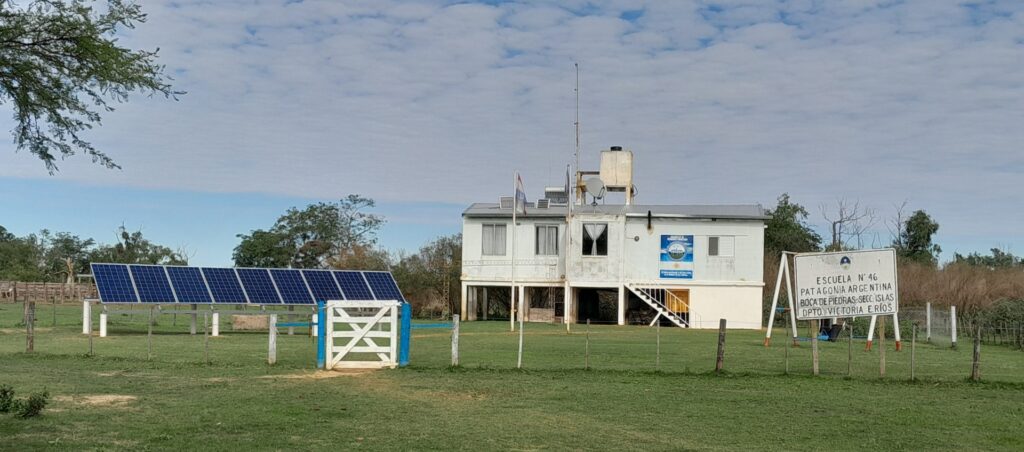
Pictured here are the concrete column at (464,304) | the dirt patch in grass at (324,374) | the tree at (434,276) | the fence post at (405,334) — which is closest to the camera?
the dirt patch in grass at (324,374)

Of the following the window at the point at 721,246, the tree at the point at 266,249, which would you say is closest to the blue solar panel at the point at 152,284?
the window at the point at 721,246

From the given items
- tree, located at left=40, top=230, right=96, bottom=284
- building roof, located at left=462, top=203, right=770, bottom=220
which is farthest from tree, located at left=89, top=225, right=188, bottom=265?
building roof, located at left=462, top=203, right=770, bottom=220

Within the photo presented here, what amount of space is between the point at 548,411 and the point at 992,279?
140ft

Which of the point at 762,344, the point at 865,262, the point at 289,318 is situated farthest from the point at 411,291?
the point at 865,262

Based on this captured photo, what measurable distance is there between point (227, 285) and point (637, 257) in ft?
66.5

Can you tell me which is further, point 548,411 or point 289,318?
point 289,318

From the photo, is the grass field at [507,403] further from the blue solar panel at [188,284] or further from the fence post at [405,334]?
the blue solar panel at [188,284]

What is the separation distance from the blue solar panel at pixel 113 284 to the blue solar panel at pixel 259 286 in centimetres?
411

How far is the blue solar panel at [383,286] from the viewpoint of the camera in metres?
38.3

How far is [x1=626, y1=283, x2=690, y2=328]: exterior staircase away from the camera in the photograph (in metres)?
45.0

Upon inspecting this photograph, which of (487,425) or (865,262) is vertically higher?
(865,262)

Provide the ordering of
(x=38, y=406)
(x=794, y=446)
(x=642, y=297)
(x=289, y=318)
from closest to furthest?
1. (x=794, y=446)
2. (x=38, y=406)
3. (x=289, y=318)
4. (x=642, y=297)

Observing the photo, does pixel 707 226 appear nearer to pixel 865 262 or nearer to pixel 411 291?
pixel 411 291

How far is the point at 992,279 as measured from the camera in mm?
48531
